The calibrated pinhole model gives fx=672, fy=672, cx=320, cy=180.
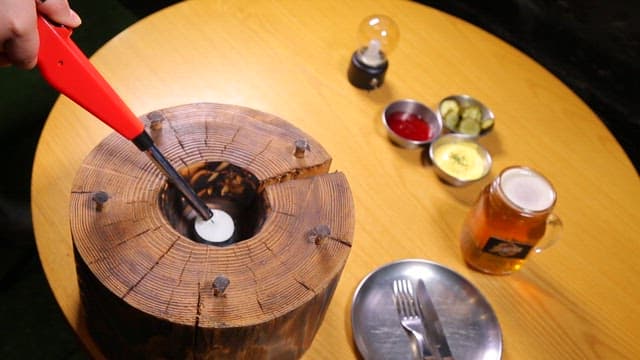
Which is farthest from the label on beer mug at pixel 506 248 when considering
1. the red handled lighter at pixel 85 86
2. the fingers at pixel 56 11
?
the fingers at pixel 56 11

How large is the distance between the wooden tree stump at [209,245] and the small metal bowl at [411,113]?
0.40 meters

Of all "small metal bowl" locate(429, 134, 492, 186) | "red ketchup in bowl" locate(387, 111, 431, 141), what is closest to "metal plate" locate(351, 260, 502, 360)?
"small metal bowl" locate(429, 134, 492, 186)

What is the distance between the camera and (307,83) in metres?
1.75

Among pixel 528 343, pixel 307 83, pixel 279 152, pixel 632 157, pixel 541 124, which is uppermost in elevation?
pixel 279 152

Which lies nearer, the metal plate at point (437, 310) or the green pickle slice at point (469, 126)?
the metal plate at point (437, 310)

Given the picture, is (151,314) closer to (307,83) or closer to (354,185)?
(354,185)

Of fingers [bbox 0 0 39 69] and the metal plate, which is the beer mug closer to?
the metal plate

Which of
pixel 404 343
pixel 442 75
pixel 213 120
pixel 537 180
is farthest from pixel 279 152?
pixel 442 75

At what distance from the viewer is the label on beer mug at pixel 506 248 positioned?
54.5 inches

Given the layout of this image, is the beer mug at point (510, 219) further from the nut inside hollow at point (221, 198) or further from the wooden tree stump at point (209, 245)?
the nut inside hollow at point (221, 198)

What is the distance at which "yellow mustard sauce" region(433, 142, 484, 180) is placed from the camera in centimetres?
160

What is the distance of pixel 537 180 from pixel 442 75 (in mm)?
539

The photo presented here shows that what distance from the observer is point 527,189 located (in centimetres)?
139

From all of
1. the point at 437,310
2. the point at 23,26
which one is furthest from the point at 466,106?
the point at 23,26
